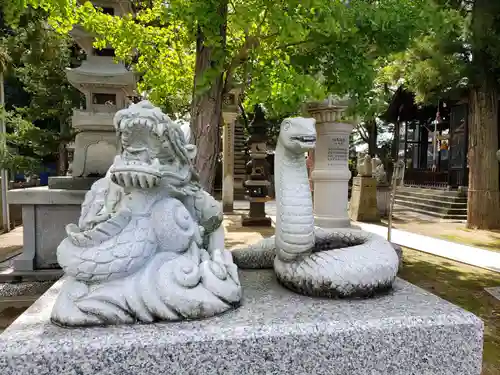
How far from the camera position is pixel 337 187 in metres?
7.39

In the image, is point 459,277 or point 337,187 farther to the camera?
point 337,187

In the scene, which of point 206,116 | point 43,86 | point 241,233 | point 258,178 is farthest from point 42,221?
point 43,86

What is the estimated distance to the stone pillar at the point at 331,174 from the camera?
23.7 feet

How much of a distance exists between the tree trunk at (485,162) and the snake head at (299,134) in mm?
8937

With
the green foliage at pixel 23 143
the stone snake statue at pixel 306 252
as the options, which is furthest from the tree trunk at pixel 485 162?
the green foliage at pixel 23 143

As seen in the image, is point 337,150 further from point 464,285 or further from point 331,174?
point 464,285

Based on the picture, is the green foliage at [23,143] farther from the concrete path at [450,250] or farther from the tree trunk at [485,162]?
the tree trunk at [485,162]

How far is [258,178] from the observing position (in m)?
9.90

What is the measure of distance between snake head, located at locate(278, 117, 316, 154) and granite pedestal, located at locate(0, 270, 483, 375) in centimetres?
81

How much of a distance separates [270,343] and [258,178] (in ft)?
27.4

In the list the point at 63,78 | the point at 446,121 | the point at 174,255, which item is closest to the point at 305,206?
the point at 174,255

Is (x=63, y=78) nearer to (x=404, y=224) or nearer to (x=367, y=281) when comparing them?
(x=404, y=224)

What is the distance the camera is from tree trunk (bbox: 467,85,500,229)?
917cm

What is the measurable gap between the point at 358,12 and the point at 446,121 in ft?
50.0
